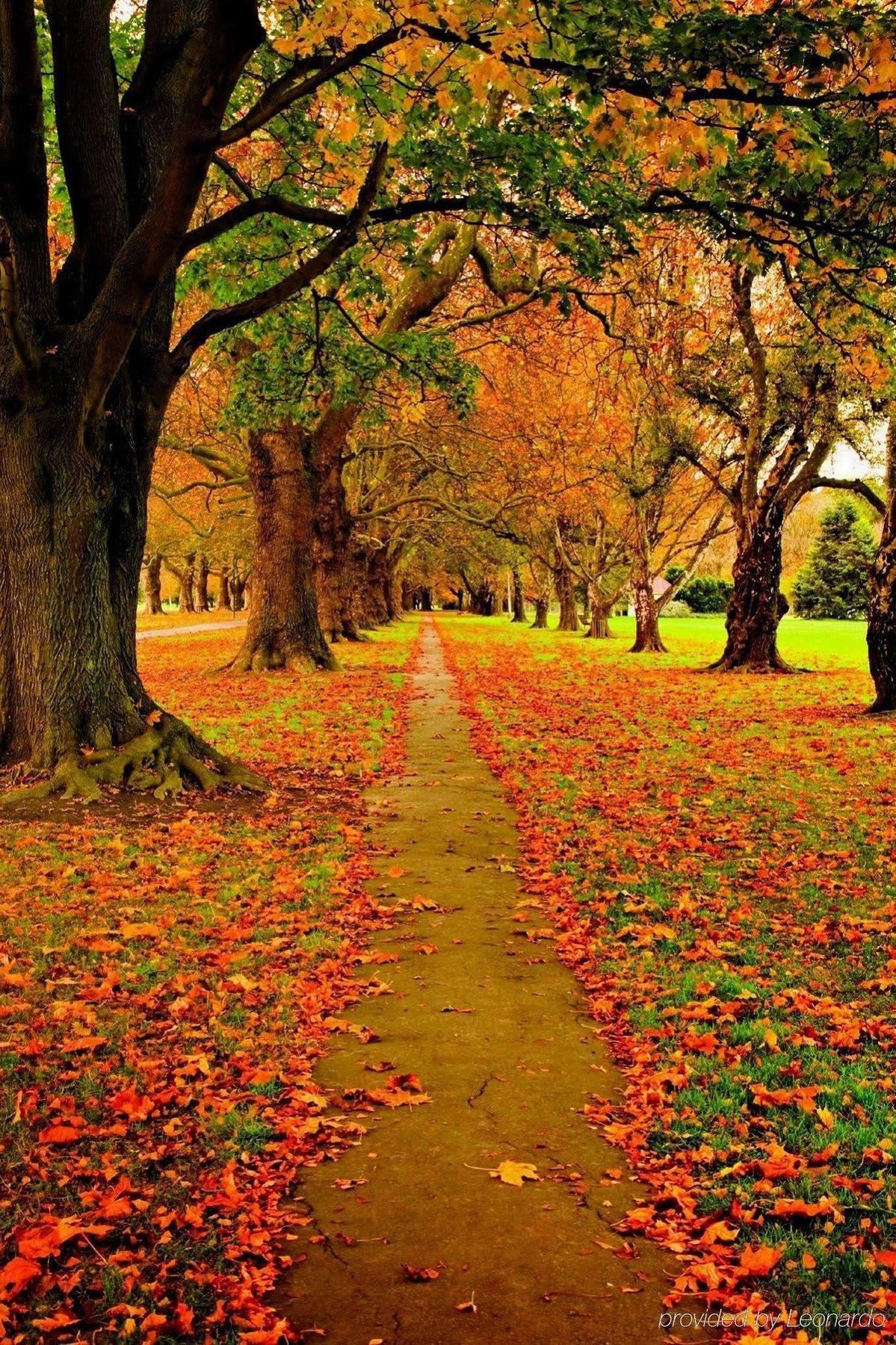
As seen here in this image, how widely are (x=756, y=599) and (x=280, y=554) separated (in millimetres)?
11808

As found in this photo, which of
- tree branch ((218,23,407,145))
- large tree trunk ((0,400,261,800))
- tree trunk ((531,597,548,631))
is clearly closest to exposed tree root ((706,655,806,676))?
large tree trunk ((0,400,261,800))

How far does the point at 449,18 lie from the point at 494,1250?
6.19 metres

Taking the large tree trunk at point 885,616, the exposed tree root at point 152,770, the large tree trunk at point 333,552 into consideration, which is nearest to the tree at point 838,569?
the large tree trunk at point 333,552

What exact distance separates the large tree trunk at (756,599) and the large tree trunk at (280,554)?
33.6ft

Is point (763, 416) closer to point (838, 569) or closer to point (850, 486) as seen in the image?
point (850, 486)

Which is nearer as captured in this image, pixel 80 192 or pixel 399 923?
pixel 399 923

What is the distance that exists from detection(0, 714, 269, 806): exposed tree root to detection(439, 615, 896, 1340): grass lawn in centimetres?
319

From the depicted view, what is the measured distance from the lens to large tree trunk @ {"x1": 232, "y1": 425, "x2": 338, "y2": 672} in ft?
66.8

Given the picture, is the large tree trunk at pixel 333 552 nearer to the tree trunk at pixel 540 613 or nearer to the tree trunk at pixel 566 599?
the tree trunk at pixel 566 599

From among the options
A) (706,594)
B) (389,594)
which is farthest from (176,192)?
(706,594)

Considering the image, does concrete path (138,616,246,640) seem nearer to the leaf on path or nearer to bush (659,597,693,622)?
the leaf on path

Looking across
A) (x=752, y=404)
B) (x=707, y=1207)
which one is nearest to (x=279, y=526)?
(x=752, y=404)

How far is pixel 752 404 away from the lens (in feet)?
72.2

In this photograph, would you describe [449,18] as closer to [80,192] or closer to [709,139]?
[709,139]
